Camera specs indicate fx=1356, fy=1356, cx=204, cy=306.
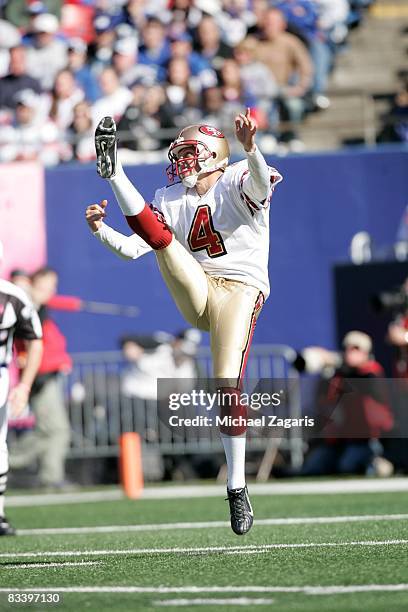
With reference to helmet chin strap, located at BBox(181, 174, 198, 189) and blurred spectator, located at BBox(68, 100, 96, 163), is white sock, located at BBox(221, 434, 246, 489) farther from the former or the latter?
blurred spectator, located at BBox(68, 100, 96, 163)

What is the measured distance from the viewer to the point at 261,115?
14750mm

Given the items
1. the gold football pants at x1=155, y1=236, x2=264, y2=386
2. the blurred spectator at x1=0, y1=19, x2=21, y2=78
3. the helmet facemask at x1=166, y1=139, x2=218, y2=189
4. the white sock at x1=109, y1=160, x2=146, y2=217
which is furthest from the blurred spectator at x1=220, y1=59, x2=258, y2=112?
the white sock at x1=109, y1=160, x2=146, y2=217

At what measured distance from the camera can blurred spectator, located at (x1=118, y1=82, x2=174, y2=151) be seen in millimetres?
14672

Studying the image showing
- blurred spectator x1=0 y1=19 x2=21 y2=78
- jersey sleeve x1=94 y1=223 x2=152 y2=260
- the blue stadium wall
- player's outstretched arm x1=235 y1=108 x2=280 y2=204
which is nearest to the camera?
player's outstretched arm x1=235 y1=108 x2=280 y2=204

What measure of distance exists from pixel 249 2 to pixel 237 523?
1191 cm

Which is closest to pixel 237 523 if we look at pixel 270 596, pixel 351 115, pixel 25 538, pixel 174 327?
pixel 270 596

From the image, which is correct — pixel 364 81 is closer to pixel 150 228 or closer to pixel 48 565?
pixel 150 228

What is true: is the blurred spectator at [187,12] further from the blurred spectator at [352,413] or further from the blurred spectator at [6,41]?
the blurred spectator at [352,413]

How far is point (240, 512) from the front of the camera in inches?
242

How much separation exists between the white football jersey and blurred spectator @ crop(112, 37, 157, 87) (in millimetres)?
9154

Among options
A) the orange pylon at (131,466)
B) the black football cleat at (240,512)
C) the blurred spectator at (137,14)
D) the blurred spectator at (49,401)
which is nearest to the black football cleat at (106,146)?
the black football cleat at (240,512)

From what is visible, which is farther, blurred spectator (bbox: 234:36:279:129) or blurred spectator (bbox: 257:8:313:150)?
blurred spectator (bbox: 257:8:313:150)

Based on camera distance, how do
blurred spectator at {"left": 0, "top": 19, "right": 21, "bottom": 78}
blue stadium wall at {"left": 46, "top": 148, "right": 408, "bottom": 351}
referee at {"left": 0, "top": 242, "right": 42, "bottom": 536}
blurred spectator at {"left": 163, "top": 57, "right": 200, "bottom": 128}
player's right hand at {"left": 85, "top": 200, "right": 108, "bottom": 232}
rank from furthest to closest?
blurred spectator at {"left": 0, "top": 19, "right": 21, "bottom": 78} < blurred spectator at {"left": 163, "top": 57, "right": 200, "bottom": 128} < blue stadium wall at {"left": 46, "top": 148, "right": 408, "bottom": 351} < referee at {"left": 0, "top": 242, "right": 42, "bottom": 536} < player's right hand at {"left": 85, "top": 200, "right": 108, "bottom": 232}

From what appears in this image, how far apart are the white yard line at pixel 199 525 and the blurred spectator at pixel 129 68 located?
26.3 feet
